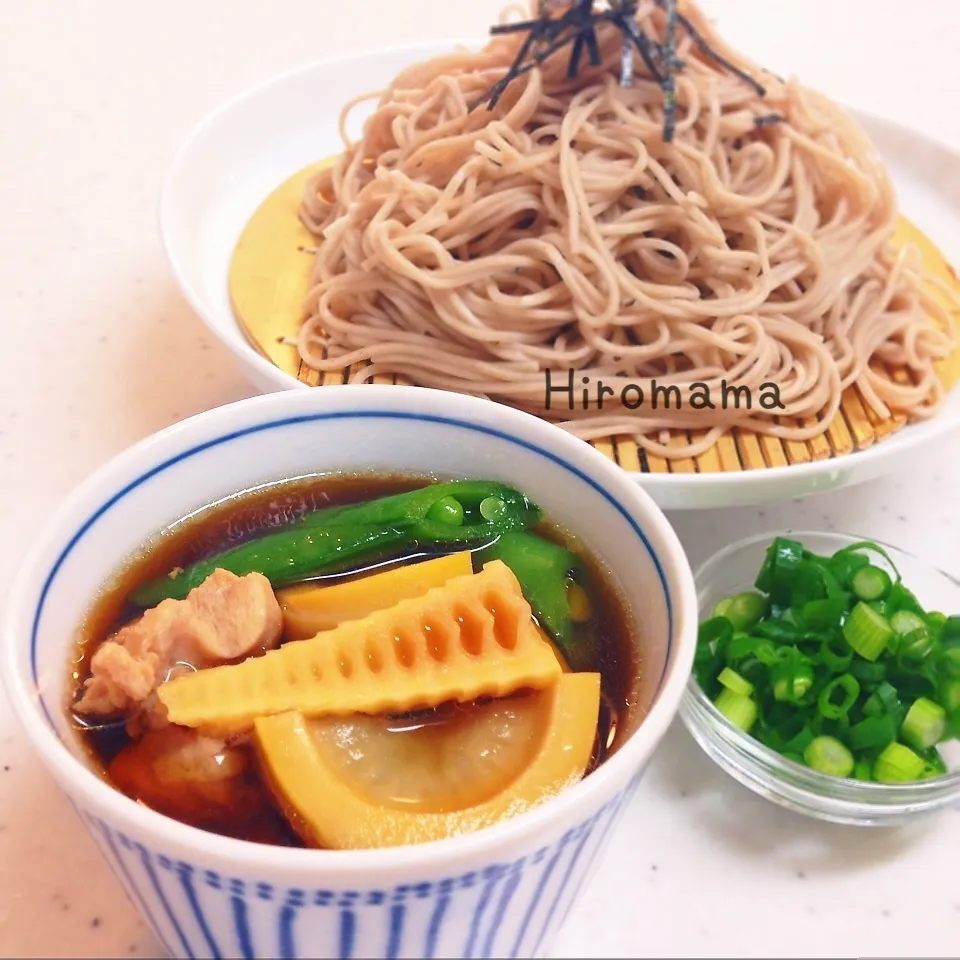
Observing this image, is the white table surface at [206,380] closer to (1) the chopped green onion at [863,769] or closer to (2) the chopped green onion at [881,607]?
(1) the chopped green onion at [863,769]

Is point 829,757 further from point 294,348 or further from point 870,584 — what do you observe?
point 294,348

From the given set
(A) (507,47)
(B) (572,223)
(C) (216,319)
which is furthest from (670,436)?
Result: (A) (507,47)

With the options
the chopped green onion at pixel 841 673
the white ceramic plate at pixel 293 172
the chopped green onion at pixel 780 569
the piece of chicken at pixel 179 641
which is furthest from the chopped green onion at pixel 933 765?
the piece of chicken at pixel 179 641

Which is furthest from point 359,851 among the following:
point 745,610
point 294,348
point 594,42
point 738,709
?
point 594,42

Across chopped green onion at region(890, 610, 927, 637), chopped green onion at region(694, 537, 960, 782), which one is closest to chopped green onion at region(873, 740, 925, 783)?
chopped green onion at region(694, 537, 960, 782)

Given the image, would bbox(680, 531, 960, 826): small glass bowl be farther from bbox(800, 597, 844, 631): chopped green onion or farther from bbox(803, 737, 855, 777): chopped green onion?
bbox(800, 597, 844, 631): chopped green onion

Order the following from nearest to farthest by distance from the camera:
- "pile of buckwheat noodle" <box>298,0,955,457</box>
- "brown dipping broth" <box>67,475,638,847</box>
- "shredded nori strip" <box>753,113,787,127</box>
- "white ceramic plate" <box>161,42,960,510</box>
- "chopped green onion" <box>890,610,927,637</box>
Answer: "brown dipping broth" <box>67,475,638,847</box> → "chopped green onion" <box>890,610,927,637</box> → "white ceramic plate" <box>161,42,960,510</box> → "pile of buckwheat noodle" <box>298,0,955,457</box> → "shredded nori strip" <box>753,113,787,127</box>

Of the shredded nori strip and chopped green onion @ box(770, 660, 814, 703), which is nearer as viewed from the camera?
chopped green onion @ box(770, 660, 814, 703)
